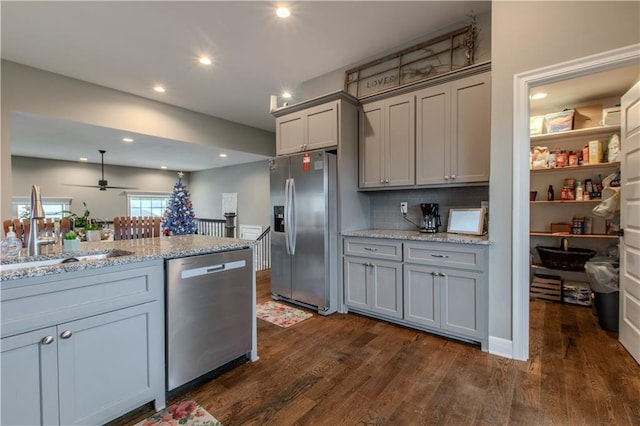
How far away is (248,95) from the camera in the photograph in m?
4.60

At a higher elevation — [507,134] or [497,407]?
[507,134]

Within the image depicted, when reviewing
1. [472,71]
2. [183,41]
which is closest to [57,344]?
[183,41]

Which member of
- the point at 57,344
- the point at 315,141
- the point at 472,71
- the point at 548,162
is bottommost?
the point at 57,344

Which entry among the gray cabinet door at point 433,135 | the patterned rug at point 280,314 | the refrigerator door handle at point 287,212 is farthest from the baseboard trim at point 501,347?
the refrigerator door handle at point 287,212

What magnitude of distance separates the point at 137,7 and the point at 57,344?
270 cm

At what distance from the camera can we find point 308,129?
3539 mm

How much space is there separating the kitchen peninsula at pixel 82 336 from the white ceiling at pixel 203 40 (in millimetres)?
2194

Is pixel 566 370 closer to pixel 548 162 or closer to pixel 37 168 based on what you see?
pixel 548 162

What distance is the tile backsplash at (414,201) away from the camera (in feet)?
9.91

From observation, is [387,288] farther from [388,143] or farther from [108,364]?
[108,364]

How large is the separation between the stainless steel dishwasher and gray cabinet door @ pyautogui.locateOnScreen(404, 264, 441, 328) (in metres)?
1.48

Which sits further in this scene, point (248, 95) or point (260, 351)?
point (248, 95)

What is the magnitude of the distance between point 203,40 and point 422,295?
3378 mm

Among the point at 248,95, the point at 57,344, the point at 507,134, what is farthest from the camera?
the point at 248,95
